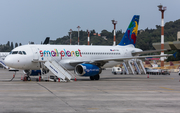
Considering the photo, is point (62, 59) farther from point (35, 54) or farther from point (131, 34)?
point (131, 34)

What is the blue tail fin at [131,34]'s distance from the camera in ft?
128

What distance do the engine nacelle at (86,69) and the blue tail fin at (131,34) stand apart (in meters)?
9.46

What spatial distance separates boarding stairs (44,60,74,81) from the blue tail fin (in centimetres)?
1227

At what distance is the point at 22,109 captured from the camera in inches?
472

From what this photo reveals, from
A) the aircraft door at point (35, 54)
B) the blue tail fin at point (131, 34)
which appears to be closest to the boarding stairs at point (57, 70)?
the aircraft door at point (35, 54)

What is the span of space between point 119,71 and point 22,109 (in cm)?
3839

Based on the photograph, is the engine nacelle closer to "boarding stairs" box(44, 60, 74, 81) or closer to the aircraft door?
"boarding stairs" box(44, 60, 74, 81)

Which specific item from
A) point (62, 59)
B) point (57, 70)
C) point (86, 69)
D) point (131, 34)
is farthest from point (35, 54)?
point (131, 34)

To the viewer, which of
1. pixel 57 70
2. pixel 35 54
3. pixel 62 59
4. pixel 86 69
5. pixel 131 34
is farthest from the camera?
pixel 131 34

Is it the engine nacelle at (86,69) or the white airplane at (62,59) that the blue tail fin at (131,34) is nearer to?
the white airplane at (62,59)

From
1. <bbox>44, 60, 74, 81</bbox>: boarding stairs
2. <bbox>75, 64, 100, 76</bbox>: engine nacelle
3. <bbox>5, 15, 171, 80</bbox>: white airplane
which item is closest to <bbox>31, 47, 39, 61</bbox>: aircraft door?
<bbox>5, 15, 171, 80</bbox>: white airplane

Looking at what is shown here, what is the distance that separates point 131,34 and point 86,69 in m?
12.1

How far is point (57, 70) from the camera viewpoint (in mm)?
29078

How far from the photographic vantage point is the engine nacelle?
2973 cm
